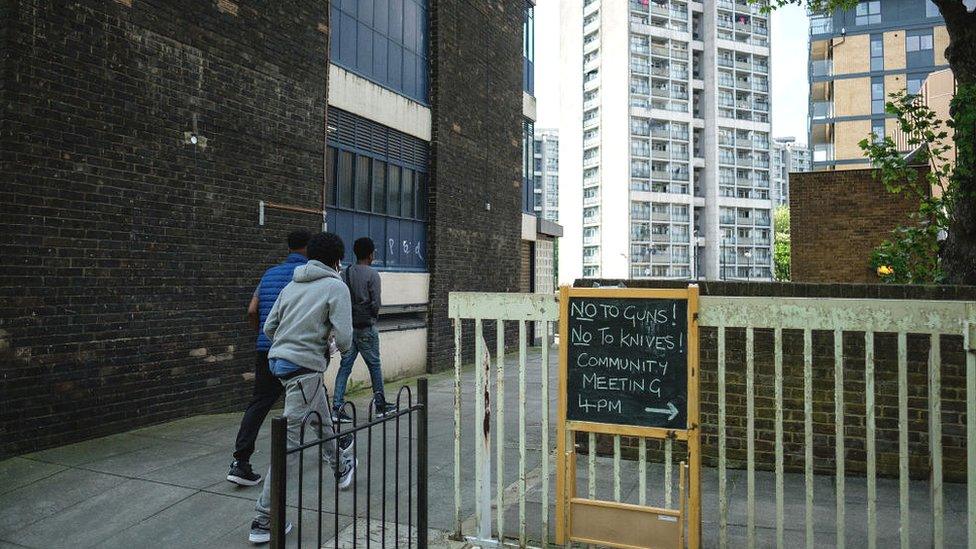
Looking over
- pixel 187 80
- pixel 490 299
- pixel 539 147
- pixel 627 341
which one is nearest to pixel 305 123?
pixel 187 80

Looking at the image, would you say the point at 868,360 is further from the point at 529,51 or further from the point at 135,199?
the point at 529,51

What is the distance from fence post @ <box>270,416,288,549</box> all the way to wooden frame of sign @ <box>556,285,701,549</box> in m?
1.56

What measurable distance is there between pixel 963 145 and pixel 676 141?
6802 centimetres

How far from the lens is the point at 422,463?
11.8 ft

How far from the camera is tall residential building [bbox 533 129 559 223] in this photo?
106 m

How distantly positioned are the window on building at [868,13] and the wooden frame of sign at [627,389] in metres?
55.2

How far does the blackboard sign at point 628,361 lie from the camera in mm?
3346

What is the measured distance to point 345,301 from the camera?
4301mm

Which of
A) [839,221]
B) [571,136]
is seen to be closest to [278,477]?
[839,221]

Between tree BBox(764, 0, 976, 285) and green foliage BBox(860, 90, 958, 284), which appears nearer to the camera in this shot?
tree BBox(764, 0, 976, 285)

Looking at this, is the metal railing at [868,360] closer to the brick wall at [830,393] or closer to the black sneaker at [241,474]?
the brick wall at [830,393]

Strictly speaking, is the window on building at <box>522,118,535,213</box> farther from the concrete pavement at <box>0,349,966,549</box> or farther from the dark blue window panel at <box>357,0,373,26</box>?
the concrete pavement at <box>0,349,966,549</box>

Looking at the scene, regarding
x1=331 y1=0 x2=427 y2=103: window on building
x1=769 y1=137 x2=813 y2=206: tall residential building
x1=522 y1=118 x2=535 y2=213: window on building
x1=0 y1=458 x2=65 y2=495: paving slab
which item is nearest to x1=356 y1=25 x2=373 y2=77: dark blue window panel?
x1=331 y1=0 x2=427 y2=103: window on building

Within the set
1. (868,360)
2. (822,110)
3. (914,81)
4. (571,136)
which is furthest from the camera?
(571,136)
